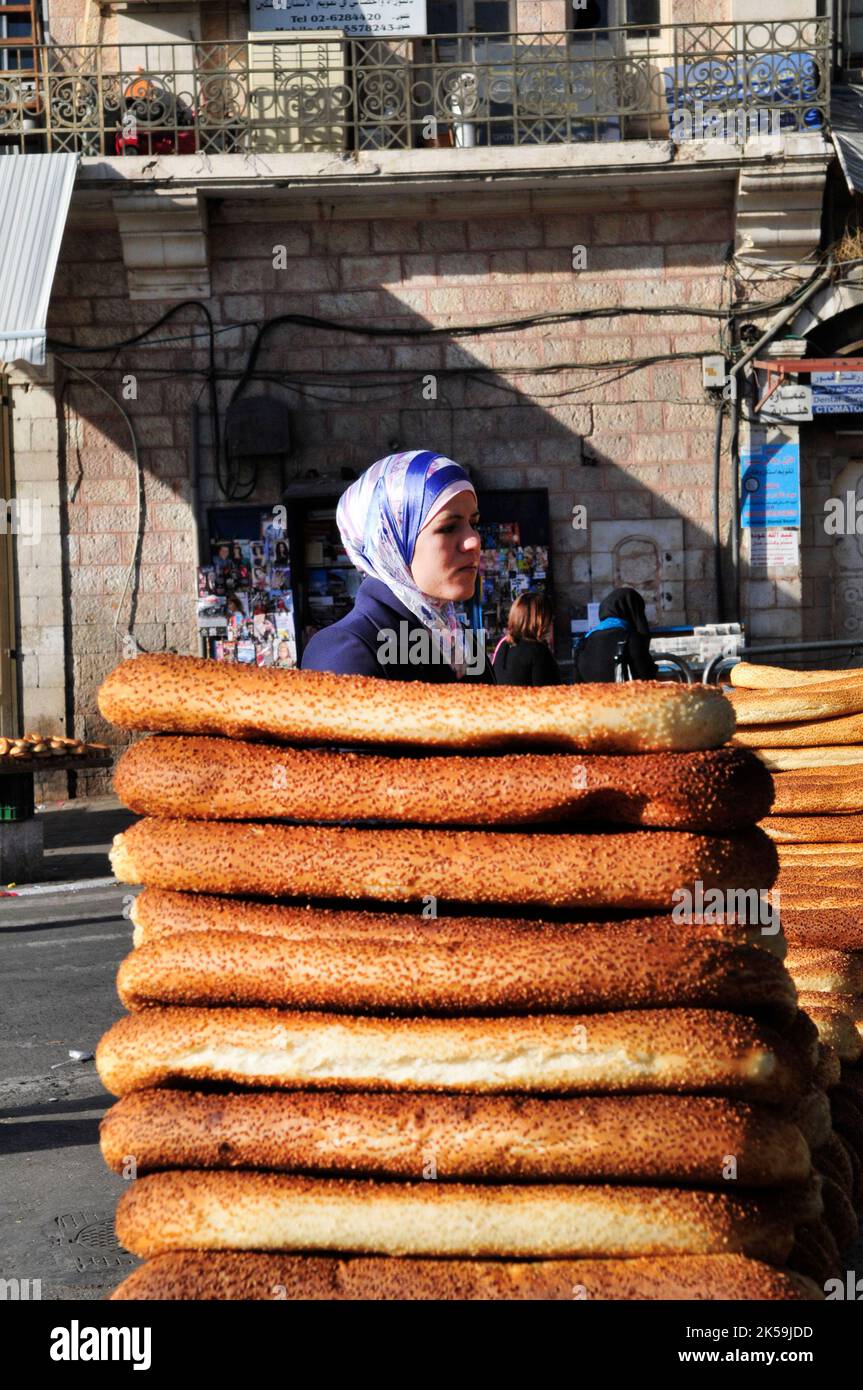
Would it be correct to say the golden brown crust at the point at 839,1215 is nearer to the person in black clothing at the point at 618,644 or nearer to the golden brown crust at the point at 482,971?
the golden brown crust at the point at 482,971

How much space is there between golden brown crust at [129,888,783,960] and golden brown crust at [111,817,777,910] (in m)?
0.03

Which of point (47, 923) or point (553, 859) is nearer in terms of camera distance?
point (553, 859)

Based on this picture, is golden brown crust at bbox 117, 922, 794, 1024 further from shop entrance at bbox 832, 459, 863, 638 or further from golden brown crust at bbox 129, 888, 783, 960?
shop entrance at bbox 832, 459, 863, 638

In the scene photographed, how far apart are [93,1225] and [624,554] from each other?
12.0 metres

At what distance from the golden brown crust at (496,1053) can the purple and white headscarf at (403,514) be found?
42.9 inches

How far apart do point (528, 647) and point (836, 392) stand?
8.28 m

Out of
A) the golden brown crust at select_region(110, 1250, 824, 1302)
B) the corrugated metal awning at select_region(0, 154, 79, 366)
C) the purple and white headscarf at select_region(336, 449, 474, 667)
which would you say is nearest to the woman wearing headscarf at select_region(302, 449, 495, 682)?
the purple and white headscarf at select_region(336, 449, 474, 667)

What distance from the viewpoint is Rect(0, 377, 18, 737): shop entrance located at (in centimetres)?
1519

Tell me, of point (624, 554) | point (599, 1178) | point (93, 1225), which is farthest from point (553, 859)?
point (624, 554)

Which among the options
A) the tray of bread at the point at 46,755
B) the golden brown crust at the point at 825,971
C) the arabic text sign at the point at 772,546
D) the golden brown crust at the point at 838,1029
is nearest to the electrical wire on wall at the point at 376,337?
the arabic text sign at the point at 772,546

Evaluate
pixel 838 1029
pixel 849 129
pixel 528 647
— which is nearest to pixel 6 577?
pixel 528 647

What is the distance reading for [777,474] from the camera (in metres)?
15.2

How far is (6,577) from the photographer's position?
50.2ft
